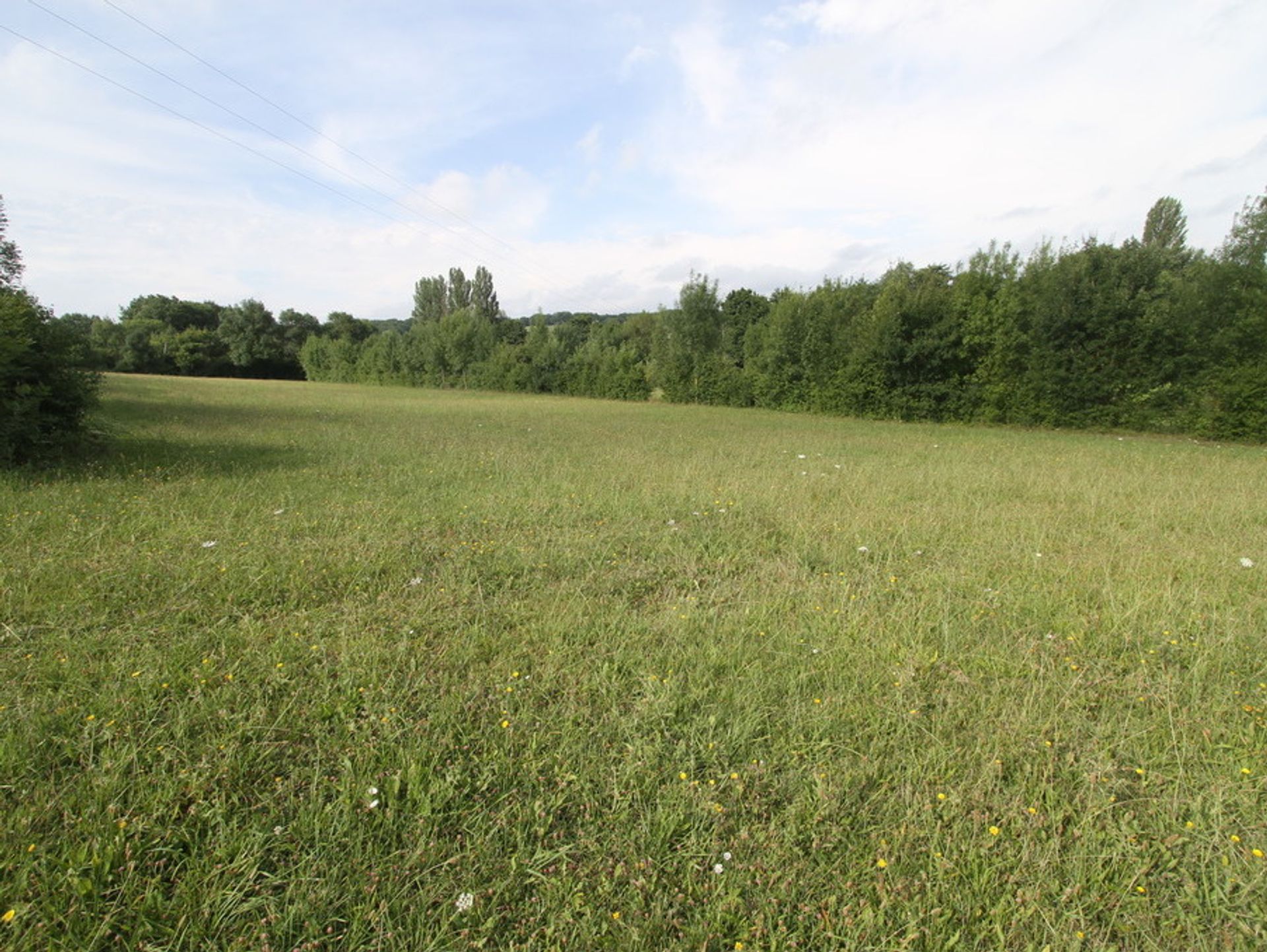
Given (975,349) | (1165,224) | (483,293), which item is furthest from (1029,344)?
(483,293)

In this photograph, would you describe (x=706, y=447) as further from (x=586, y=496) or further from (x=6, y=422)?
(x=6, y=422)

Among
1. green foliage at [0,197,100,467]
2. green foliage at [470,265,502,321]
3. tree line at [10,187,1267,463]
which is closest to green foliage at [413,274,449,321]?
green foliage at [470,265,502,321]

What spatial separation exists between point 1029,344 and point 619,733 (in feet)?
69.0

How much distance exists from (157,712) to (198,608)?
43.9 inches

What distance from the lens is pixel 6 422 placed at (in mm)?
6281

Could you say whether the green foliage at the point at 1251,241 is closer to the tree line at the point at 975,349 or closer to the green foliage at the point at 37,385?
the tree line at the point at 975,349

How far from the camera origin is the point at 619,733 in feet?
7.97

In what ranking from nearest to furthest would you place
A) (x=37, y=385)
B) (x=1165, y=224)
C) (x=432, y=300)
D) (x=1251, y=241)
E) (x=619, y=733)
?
(x=619, y=733) < (x=37, y=385) < (x=1251, y=241) < (x=1165, y=224) < (x=432, y=300)

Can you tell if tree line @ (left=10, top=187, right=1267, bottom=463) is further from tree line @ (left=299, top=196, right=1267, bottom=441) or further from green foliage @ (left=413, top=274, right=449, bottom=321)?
green foliage @ (left=413, top=274, right=449, bottom=321)

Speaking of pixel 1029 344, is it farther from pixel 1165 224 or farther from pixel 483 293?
pixel 483 293

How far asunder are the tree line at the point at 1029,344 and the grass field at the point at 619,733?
14528 millimetres

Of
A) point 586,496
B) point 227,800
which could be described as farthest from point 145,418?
point 227,800

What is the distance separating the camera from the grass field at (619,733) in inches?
65.4

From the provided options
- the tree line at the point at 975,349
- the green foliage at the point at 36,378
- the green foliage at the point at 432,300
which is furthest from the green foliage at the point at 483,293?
the green foliage at the point at 36,378
